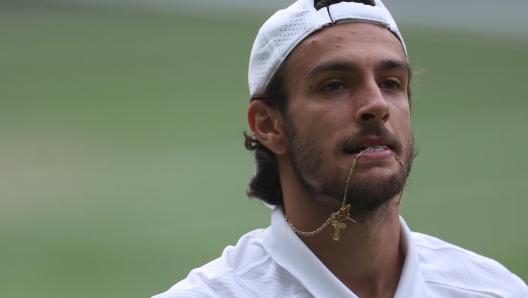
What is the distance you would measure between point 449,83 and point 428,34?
2.23 metres

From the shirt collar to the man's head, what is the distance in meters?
0.15

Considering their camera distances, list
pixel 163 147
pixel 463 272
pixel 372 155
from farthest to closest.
Result: pixel 163 147, pixel 463 272, pixel 372 155

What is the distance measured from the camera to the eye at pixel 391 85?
249cm

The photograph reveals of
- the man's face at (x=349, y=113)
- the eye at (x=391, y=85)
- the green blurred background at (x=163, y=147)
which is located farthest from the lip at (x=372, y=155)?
the green blurred background at (x=163, y=147)

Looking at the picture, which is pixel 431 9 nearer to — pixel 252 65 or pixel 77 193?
pixel 77 193

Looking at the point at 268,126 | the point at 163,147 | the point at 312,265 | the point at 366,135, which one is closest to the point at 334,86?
the point at 366,135

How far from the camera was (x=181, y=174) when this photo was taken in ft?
25.3

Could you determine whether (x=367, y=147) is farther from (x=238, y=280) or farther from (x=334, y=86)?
(x=238, y=280)

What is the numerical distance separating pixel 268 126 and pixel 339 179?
0.40m

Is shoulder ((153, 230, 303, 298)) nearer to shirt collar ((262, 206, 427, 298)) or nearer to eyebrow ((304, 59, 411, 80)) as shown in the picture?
shirt collar ((262, 206, 427, 298))

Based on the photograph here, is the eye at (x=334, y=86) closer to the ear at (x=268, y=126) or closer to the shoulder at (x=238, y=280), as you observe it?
the ear at (x=268, y=126)

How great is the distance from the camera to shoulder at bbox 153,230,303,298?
7.63ft

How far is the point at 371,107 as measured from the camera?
2336mm

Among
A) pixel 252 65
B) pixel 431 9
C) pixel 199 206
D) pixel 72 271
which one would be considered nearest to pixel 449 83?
pixel 431 9
